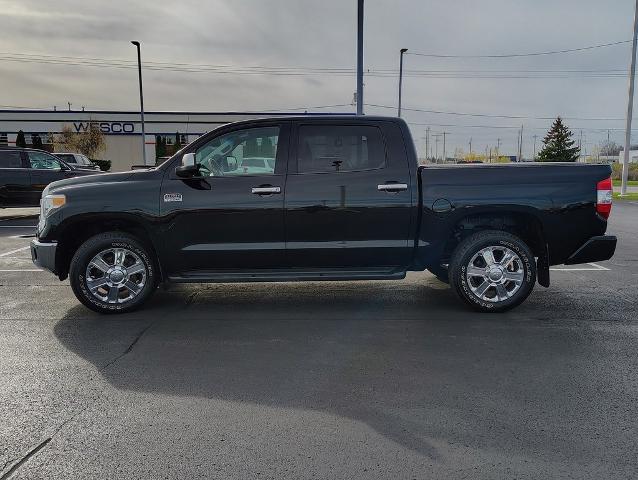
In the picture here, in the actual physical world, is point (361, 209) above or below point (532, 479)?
above

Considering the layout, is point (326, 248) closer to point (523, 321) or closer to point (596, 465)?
point (523, 321)

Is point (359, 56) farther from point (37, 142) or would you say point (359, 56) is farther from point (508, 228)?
point (37, 142)

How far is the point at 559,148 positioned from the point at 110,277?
50422 mm

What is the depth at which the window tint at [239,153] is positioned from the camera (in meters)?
5.50

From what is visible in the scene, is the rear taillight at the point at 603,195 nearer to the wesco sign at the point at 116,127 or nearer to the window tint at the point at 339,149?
the window tint at the point at 339,149

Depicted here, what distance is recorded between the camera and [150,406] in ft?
11.5

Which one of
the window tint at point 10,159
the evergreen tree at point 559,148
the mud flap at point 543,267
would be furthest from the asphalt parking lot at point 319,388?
the evergreen tree at point 559,148

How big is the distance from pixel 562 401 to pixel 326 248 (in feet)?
8.78

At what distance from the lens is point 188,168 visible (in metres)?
5.19

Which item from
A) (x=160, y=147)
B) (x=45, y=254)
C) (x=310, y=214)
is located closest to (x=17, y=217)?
(x=45, y=254)

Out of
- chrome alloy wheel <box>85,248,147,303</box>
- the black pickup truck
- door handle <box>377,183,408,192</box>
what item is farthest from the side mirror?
door handle <box>377,183,408,192</box>

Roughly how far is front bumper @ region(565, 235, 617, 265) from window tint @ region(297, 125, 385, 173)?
7.56ft

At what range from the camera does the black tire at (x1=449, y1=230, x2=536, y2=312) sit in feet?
17.9

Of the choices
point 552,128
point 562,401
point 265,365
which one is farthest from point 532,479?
point 552,128
